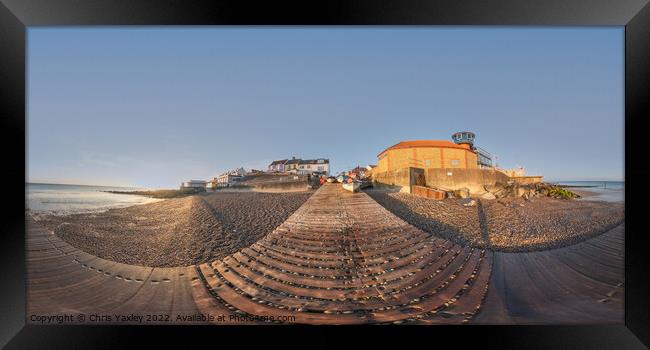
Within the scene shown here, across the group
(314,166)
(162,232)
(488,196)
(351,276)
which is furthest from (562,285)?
(162,232)

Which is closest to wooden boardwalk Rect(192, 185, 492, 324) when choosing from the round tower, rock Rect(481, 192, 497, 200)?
rock Rect(481, 192, 497, 200)

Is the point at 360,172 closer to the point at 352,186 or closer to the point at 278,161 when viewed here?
the point at 352,186

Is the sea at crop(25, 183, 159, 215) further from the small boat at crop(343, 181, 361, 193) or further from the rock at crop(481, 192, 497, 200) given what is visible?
the rock at crop(481, 192, 497, 200)

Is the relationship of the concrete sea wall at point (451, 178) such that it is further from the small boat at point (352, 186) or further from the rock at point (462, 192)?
the small boat at point (352, 186)

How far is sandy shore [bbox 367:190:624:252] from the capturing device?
1.71 m

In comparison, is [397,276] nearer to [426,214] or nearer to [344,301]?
[344,301]

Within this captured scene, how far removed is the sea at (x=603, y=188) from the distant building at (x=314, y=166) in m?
2.48

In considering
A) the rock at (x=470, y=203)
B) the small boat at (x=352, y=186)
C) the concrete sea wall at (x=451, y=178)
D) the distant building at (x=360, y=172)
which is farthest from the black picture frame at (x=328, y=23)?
the small boat at (x=352, y=186)

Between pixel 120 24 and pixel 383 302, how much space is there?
110 inches

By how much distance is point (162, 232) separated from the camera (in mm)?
1730

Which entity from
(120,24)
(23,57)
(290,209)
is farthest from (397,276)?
(23,57)

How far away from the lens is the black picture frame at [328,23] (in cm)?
118

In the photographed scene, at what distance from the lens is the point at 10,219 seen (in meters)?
1.34

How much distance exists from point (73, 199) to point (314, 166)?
7.99 feet
